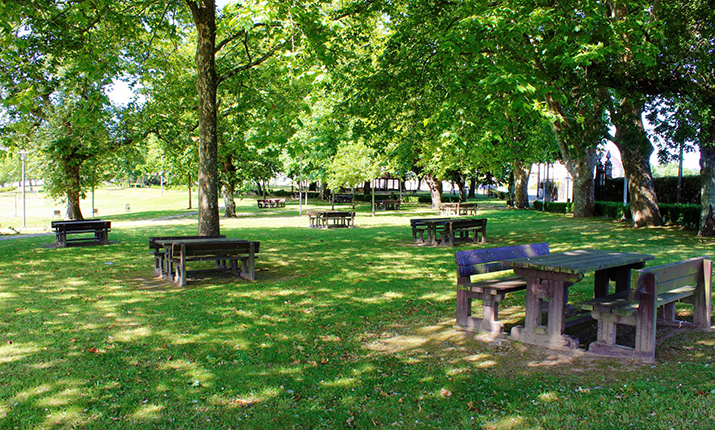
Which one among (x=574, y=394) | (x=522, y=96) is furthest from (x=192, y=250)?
(x=574, y=394)

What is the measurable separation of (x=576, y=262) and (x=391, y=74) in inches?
338

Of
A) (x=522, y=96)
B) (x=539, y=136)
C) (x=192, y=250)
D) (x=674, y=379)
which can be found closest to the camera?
(x=674, y=379)

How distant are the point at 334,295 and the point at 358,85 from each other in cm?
682

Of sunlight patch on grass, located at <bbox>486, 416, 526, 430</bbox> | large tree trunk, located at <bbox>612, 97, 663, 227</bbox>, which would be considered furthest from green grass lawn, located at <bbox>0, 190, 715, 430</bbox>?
large tree trunk, located at <bbox>612, 97, 663, 227</bbox>

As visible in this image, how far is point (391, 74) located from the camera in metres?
12.9

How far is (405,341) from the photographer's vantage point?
572 centimetres

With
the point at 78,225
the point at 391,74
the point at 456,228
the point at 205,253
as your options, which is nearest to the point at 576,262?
the point at 205,253

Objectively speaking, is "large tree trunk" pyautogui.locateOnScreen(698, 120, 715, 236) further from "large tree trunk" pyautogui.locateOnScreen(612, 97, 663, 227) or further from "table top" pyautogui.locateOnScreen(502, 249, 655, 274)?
"table top" pyautogui.locateOnScreen(502, 249, 655, 274)

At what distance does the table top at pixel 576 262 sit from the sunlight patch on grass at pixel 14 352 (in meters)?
4.91

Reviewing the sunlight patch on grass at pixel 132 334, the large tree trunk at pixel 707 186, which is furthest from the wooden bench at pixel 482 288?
the large tree trunk at pixel 707 186

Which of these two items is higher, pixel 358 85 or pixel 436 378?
pixel 358 85

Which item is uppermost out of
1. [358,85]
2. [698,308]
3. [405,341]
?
[358,85]

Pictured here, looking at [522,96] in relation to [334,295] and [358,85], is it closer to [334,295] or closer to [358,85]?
[334,295]

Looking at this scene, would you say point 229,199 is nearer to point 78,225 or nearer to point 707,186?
point 78,225
